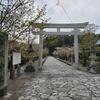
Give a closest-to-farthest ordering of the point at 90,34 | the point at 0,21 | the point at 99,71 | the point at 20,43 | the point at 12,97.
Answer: the point at 12,97, the point at 0,21, the point at 20,43, the point at 99,71, the point at 90,34

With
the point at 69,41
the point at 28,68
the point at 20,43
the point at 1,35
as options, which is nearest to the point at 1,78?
→ the point at 1,35

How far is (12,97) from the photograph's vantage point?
7.38 meters

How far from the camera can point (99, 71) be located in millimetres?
16281

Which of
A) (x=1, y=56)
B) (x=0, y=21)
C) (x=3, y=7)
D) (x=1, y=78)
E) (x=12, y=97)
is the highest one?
(x=3, y=7)

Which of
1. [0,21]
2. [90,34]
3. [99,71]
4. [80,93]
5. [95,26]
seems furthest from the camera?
[95,26]

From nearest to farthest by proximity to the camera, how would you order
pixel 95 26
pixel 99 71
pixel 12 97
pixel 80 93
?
1. pixel 12 97
2. pixel 80 93
3. pixel 99 71
4. pixel 95 26

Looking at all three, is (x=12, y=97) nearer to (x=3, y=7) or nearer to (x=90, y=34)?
(x=3, y=7)

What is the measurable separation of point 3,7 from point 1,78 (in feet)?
12.6

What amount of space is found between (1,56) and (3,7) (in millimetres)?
3221

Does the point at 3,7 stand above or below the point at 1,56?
above

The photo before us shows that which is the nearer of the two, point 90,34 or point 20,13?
point 20,13

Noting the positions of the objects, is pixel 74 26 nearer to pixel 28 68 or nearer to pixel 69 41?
pixel 28 68

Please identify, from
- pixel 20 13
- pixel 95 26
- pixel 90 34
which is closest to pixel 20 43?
pixel 20 13

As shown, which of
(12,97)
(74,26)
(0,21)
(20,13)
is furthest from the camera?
(74,26)
